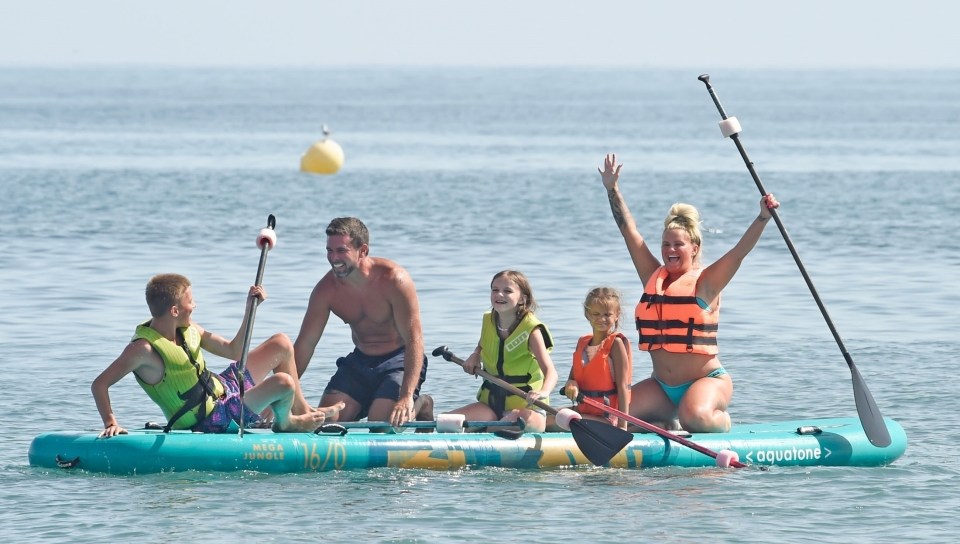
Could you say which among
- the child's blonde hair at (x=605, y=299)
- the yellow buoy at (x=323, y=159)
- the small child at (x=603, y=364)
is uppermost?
the yellow buoy at (x=323, y=159)

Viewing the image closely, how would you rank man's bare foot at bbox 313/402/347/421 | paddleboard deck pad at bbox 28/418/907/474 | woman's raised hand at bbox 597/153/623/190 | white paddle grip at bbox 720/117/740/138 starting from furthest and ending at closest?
white paddle grip at bbox 720/117/740/138
woman's raised hand at bbox 597/153/623/190
man's bare foot at bbox 313/402/347/421
paddleboard deck pad at bbox 28/418/907/474

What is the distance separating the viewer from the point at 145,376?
860 centimetres

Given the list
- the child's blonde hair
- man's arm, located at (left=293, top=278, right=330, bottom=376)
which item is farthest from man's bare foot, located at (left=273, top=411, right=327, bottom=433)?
the child's blonde hair

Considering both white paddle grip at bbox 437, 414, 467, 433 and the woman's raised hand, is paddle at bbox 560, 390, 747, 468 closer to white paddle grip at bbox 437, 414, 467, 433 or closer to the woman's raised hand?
white paddle grip at bbox 437, 414, 467, 433

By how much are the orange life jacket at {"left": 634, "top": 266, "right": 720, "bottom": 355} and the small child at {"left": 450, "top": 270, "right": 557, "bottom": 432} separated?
604 millimetres

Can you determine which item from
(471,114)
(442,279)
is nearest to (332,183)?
(442,279)

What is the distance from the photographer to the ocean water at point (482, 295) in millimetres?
8289

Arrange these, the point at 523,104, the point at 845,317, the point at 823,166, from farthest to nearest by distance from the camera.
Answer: the point at 523,104 → the point at 823,166 → the point at 845,317

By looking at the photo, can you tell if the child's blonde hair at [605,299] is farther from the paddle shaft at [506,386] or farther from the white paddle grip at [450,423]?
the white paddle grip at [450,423]

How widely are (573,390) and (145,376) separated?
2401 mm

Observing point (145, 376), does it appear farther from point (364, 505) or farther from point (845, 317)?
point (845, 317)

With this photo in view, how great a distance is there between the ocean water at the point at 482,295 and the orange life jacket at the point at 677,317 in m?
0.75

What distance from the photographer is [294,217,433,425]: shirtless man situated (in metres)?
9.40

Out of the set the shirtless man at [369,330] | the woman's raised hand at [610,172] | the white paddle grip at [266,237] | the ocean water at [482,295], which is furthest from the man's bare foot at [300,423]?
the woman's raised hand at [610,172]
